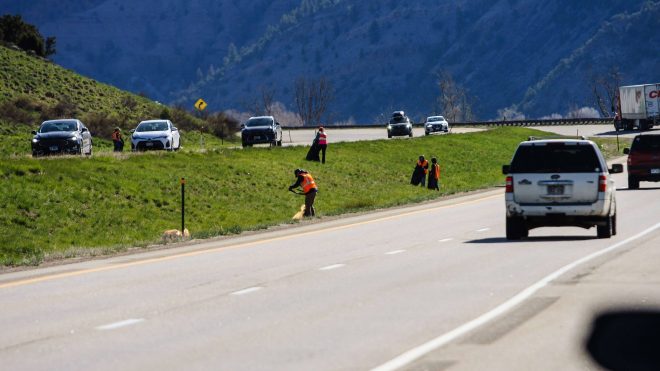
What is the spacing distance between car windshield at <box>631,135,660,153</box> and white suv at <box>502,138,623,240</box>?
21.4 metres

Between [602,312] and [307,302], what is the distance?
10.4 ft

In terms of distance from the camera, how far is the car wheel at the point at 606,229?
2361 cm

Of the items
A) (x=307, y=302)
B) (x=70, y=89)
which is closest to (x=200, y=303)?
(x=307, y=302)

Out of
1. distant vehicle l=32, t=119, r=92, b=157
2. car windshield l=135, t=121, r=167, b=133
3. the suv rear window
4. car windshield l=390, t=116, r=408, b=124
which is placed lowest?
the suv rear window

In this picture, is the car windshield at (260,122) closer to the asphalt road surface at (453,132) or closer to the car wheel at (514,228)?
the asphalt road surface at (453,132)

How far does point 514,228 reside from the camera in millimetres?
24328

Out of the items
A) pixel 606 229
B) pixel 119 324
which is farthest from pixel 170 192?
pixel 119 324

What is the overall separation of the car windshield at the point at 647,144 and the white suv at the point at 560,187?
21.4 m

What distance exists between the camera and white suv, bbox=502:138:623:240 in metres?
23.6

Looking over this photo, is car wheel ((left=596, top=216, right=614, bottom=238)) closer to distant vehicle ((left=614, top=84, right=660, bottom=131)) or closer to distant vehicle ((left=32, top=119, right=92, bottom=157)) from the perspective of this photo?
distant vehicle ((left=32, top=119, right=92, bottom=157))

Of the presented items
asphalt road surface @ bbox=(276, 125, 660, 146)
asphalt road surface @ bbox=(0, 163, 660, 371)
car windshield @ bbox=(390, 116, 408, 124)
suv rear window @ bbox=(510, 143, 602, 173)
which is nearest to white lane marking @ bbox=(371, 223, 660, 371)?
asphalt road surface @ bbox=(0, 163, 660, 371)

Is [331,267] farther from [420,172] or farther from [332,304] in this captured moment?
[420,172]

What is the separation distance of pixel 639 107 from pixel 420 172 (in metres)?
49.7

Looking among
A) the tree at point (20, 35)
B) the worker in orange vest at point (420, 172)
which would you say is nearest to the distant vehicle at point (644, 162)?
the worker in orange vest at point (420, 172)
